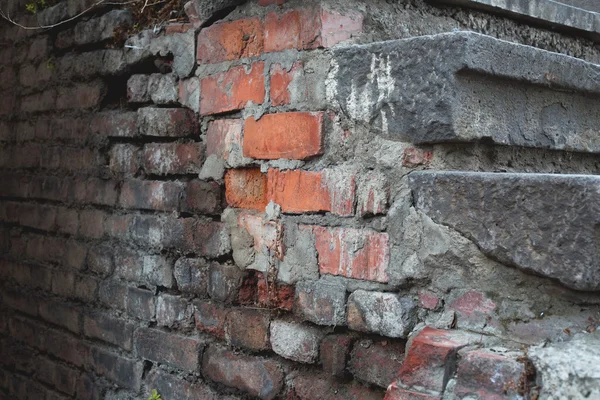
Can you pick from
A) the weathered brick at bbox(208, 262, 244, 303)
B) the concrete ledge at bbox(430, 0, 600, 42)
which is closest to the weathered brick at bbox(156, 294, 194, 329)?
the weathered brick at bbox(208, 262, 244, 303)

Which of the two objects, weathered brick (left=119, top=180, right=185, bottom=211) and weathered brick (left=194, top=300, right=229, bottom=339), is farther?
weathered brick (left=119, top=180, right=185, bottom=211)

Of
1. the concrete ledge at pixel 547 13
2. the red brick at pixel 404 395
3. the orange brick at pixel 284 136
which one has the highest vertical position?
the concrete ledge at pixel 547 13

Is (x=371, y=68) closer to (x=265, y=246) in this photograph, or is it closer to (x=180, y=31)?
(x=265, y=246)

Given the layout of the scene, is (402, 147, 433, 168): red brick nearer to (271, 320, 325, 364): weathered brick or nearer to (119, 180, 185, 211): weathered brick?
(271, 320, 325, 364): weathered brick

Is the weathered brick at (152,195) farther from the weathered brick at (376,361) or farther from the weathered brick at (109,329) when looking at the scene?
the weathered brick at (376,361)

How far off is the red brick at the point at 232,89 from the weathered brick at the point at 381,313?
0.58m

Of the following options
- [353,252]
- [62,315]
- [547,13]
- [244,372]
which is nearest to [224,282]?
[244,372]

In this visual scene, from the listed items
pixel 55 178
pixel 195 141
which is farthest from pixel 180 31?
pixel 55 178

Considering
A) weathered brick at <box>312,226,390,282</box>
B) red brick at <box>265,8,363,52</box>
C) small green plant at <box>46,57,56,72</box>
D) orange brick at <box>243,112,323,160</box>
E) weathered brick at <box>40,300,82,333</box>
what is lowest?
weathered brick at <box>40,300,82,333</box>

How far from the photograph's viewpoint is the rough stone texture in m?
1.08

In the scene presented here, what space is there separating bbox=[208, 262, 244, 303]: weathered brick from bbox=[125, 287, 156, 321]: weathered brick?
280 mm

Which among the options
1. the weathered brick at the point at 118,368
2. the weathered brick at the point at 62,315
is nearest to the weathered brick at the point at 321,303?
the weathered brick at the point at 118,368

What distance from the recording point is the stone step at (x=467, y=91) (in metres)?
1.43

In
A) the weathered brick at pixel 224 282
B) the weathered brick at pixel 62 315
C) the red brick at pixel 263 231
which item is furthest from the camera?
the weathered brick at pixel 62 315
